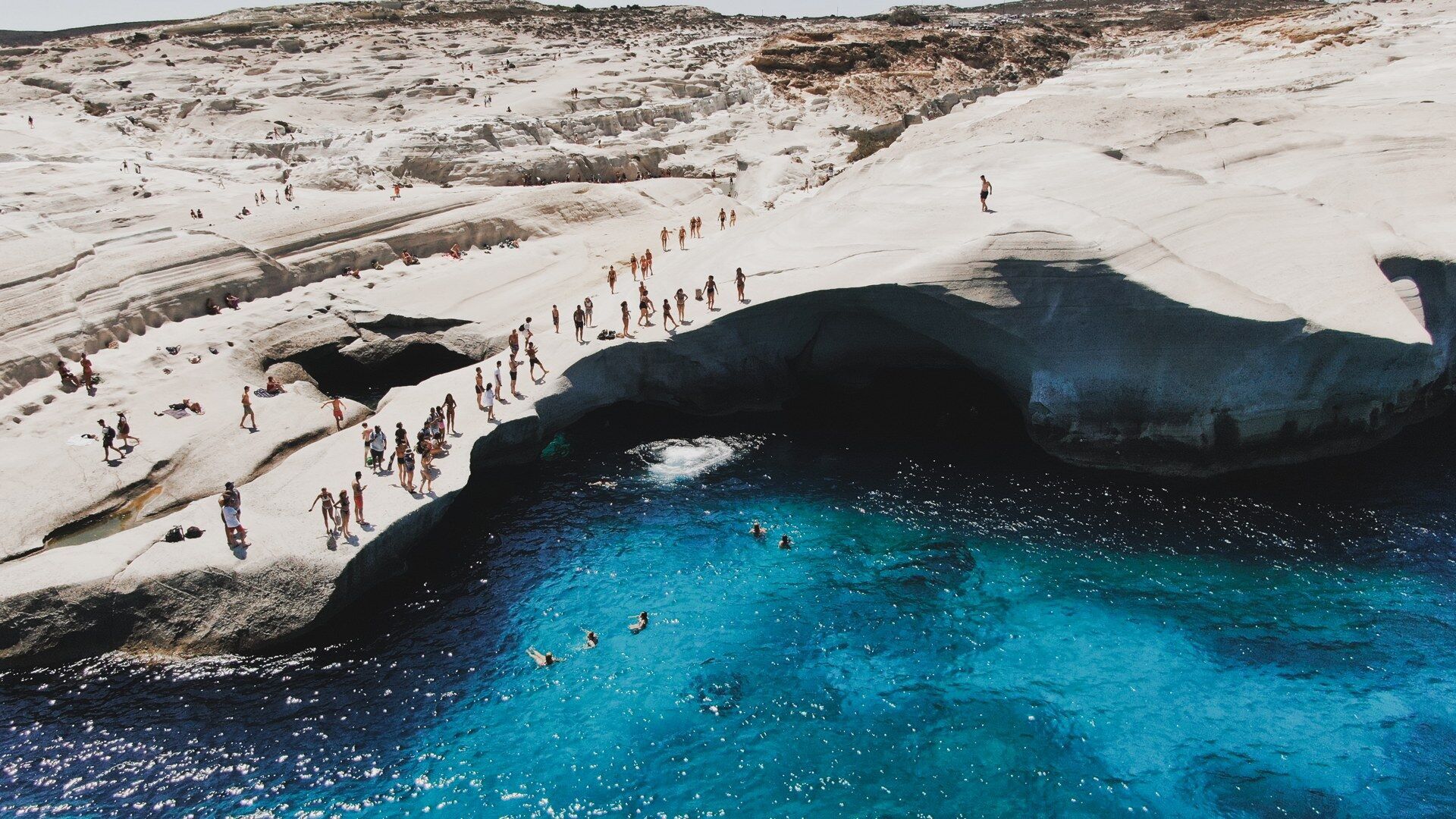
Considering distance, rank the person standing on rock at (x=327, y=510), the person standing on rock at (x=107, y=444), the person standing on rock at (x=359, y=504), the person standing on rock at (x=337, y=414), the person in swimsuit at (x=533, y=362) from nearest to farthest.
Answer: the person standing on rock at (x=327, y=510)
the person standing on rock at (x=359, y=504)
the person standing on rock at (x=107, y=444)
the person standing on rock at (x=337, y=414)
the person in swimsuit at (x=533, y=362)

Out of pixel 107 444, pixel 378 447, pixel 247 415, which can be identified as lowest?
pixel 247 415

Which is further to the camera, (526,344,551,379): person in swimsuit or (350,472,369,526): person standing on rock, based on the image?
(526,344,551,379): person in swimsuit

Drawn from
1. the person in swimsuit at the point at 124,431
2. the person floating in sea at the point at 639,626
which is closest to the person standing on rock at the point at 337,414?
the person in swimsuit at the point at 124,431

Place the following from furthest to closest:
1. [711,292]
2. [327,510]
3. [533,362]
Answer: [711,292], [533,362], [327,510]

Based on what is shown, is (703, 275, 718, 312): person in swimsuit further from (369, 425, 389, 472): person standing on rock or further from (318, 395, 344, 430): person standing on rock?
(318, 395, 344, 430): person standing on rock

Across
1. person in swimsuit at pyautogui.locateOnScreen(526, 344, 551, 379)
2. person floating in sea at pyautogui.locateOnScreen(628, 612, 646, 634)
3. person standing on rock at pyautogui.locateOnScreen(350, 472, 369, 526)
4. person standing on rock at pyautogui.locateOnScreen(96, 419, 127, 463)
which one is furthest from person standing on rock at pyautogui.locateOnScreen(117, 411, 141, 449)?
person floating in sea at pyautogui.locateOnScreen(628, 612, 646, 634)

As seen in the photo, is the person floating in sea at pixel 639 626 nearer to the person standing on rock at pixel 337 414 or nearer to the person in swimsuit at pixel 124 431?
the person standing on rock at pixel 337 414

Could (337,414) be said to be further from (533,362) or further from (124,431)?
(533,362)

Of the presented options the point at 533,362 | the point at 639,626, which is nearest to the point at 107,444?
the point at 533,362
